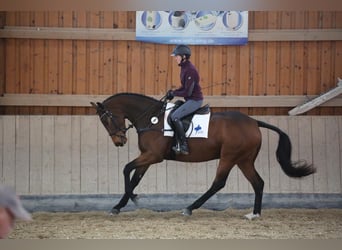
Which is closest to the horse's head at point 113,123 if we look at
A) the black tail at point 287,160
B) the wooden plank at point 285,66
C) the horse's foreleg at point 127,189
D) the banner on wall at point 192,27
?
the horse's foreleg at point 127,189

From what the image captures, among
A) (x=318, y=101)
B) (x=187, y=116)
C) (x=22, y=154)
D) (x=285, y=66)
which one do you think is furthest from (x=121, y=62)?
(x=318, y=101)

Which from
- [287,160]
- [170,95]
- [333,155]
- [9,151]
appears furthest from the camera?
[333,155]

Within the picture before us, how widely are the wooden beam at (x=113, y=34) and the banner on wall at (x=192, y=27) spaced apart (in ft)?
0.54

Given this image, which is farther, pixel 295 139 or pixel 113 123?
pixel 295 139

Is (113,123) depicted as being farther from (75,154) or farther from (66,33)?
(66,33)

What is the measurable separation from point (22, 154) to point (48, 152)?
0.23m

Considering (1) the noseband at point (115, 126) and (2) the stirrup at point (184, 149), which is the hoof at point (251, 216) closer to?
(2) the stirrup at point (184, 149)

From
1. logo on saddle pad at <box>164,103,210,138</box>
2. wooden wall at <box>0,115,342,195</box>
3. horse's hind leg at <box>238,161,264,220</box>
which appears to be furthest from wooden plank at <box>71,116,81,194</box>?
horse's hind leg at <box>238,161,264,220</box>

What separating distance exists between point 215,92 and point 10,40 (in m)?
1.90

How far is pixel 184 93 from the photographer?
16.5 ft

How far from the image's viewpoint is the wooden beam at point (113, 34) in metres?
5.52

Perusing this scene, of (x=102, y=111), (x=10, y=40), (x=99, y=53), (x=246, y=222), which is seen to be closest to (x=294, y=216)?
(x=246, y=222)

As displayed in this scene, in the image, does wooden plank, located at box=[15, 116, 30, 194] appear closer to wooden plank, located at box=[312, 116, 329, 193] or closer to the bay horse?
the bay horse

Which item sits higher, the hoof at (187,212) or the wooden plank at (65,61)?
the wooden plank at (65,61)
